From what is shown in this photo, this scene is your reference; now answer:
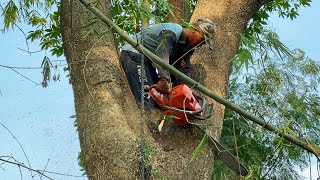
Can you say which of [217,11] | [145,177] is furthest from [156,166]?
[217,11]

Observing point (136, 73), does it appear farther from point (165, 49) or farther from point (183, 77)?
point (183, 77)

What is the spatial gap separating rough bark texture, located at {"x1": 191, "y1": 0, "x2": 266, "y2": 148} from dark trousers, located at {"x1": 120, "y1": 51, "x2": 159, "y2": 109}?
10.7 inches

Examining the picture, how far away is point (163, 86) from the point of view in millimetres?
3430

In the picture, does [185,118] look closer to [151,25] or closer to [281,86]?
[151,25]

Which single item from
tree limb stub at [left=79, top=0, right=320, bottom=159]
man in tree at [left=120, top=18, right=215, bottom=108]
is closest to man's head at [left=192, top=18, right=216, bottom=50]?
man in tree at [left=120, top=18, right=215, bottom=108]

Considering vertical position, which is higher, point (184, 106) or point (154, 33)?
point (154, 33)

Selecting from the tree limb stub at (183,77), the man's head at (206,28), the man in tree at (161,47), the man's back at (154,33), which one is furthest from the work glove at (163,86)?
A: the tree limb stub at (183,77)

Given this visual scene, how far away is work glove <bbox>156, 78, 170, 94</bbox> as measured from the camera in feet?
11.2

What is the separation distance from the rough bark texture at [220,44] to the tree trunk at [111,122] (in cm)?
2

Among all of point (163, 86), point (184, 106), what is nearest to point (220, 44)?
point (163, 86)

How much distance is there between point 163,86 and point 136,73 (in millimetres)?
257

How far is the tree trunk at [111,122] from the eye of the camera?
2947 millimetres

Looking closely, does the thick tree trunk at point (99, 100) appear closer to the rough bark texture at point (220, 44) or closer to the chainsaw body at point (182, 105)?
the chainsaw body at point (182, 105)

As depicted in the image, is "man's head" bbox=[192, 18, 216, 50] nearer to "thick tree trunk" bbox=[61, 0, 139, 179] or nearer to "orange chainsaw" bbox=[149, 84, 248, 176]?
"orange chainsaw" bbox=[149, 84, 248, 176]
